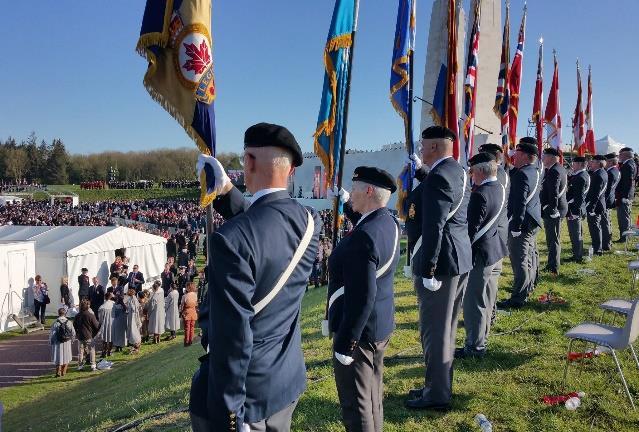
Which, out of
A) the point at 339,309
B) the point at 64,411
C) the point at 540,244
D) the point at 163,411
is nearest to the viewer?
the point at 339,309

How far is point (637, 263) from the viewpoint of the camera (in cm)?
645

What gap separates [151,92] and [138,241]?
17979 millimetres

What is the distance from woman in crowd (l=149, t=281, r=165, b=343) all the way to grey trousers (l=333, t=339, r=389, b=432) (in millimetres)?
11743

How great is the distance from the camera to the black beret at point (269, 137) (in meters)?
2.21

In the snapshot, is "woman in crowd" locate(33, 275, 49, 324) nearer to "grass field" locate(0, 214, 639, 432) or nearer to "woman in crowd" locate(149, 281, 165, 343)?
"woman in crowd" locate(149, 281, 165, 343)

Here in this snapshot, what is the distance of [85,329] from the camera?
11.7m

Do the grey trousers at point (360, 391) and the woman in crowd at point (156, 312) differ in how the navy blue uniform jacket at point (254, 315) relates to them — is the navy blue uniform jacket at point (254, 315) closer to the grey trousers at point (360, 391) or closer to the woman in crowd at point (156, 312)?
the grey trousers at point (360, 391)

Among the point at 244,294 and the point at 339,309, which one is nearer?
the point at 244,294

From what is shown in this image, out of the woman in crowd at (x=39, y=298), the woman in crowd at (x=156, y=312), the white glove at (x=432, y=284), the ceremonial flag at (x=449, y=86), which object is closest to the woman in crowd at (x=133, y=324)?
the woman in crowd at (x=156, y=312)

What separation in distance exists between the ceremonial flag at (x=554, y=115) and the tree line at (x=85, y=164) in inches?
2689

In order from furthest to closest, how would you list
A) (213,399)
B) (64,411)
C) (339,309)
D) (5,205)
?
(5,205) < (64,411) < (339,309) < (213,399)

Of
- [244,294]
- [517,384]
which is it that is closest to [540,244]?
[517,384]

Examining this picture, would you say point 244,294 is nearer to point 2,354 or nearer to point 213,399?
point 213,399

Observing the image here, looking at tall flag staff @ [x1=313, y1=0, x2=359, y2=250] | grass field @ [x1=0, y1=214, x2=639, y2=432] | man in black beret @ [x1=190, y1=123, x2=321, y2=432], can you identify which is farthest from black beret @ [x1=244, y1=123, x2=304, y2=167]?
tall flag staff @ [x1=313, y1=0, x2=359, y2=250]
